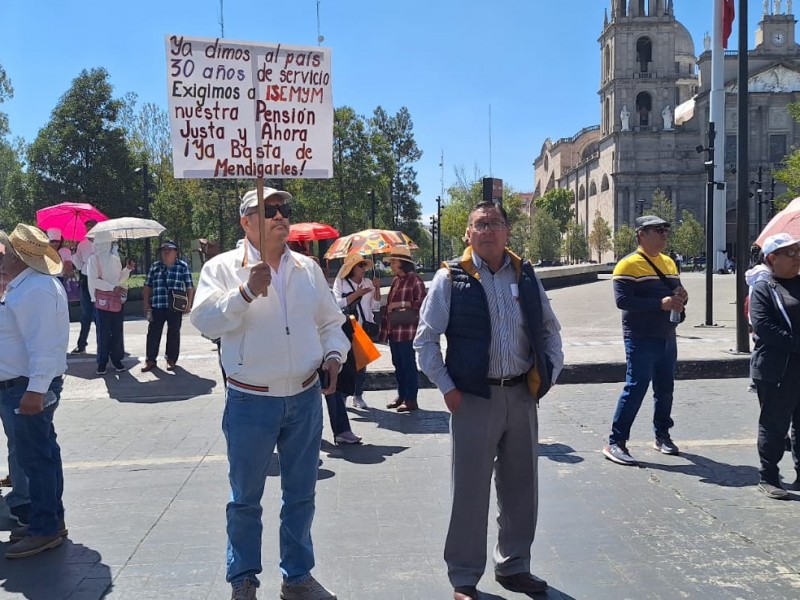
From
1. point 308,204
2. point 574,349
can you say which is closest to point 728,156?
point 308,204

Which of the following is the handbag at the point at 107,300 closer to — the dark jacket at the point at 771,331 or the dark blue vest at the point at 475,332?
the dark blue vest at the point at 475,332

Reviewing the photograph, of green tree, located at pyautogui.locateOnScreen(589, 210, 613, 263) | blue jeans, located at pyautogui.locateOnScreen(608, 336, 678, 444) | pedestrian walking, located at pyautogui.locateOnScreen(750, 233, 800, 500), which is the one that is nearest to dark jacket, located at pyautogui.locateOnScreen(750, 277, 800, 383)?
pedestrian walking, located at pyautogui.locateOnScreen(750, 233, 800, 500)

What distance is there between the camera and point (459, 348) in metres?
3.87

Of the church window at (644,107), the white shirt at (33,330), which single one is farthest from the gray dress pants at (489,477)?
the church window at (644,107)

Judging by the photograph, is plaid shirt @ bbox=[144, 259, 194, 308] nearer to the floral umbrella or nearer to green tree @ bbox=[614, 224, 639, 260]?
the floral umbrella

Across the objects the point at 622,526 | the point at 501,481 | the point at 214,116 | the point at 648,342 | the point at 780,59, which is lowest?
the point at 622,526

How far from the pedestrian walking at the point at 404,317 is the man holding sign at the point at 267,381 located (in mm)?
4670

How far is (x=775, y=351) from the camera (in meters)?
5.47

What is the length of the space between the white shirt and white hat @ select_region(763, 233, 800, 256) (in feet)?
15.9

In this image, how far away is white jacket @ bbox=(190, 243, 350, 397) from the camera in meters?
3.51

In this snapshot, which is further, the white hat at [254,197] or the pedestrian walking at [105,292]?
the pedestrian walking at [105,292]

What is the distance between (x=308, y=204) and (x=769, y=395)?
30878mm

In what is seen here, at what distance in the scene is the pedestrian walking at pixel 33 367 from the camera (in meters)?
4.30

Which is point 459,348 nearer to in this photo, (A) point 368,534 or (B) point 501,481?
(B) point 501,481
